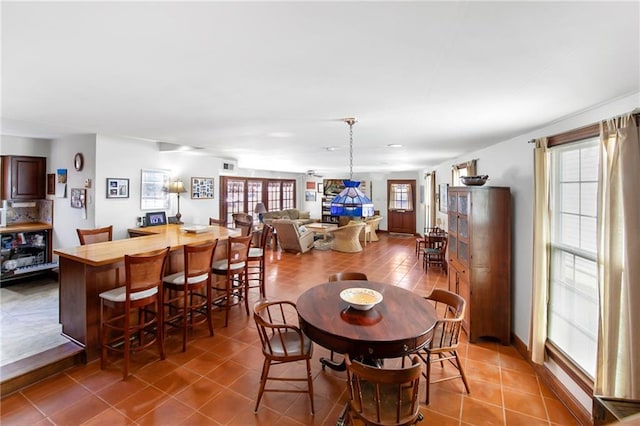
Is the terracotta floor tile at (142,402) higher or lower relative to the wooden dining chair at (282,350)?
lower

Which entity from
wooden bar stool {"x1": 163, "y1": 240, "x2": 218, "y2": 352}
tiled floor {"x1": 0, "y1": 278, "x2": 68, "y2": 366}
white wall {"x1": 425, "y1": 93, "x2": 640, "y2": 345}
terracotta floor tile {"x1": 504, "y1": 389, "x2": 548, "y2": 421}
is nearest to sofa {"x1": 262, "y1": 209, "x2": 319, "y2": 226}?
tiled floor {"x1": 0, "y1": 278, "x2": 68, "y2": 366}

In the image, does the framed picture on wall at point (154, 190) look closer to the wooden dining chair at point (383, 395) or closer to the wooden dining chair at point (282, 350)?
the wooden dining chair at point (282, 350)

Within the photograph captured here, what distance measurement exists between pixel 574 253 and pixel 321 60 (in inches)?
102

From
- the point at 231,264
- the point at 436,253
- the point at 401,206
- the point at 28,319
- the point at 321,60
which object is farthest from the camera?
the point at 401,206

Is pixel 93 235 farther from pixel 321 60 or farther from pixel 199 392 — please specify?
pixel 321 60

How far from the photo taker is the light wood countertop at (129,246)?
2611mm

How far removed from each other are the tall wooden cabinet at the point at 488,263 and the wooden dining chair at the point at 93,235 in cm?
453

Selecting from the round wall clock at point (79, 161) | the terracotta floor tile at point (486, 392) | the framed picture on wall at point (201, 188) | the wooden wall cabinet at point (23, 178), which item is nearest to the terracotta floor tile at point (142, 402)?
the terracotta floor tile at point (486, 392)

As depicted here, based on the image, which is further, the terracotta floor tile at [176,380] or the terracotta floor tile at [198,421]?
the terracotta floor tile at [176,380]

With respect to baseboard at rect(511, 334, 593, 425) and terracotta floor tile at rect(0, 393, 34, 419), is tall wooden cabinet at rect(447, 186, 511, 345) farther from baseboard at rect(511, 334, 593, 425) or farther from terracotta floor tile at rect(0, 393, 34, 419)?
terracotta floor tile at rect(0, 393, 34, 419)

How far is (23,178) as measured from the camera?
4.69 meters

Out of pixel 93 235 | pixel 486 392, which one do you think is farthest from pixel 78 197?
pixel 486 392

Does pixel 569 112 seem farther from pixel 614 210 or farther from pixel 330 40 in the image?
pixel 330 40

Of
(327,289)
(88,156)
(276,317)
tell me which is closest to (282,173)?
(88,156)
